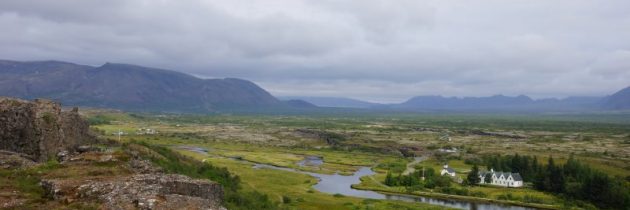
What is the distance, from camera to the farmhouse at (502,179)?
107 meters

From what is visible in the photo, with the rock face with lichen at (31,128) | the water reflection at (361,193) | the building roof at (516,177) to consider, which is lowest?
the water reflection at (361,193)

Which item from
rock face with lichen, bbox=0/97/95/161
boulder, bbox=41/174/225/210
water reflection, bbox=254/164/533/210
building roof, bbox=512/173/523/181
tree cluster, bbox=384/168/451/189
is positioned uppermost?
rock face with lichen, bbox=0/97/95/161

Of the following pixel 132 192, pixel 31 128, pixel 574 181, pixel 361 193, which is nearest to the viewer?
pixel 132 192

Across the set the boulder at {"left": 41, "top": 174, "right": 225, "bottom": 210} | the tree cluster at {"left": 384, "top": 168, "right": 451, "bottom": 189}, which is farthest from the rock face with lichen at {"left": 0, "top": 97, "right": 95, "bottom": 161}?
the tree cluster at {"left": 384, "top": 168, "right": 451, "bottom": 189}

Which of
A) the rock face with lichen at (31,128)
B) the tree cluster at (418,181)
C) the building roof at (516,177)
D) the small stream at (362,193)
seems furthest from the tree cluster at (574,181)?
the rock face with lichen at (31,128)

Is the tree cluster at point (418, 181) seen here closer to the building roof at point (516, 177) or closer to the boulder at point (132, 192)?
the building roof at point (516, 177)

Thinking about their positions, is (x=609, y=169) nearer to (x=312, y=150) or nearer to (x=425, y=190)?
(x=425, y=190)

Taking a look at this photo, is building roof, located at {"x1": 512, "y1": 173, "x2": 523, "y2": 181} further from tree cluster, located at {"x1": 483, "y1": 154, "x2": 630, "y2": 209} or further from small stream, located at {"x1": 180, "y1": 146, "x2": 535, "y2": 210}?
small stream, located at {"x1": 180, "y1": 146, "x2": 535, "y2": 210}

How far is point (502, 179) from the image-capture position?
108 meters

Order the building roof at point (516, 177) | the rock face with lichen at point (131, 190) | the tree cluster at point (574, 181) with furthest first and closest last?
the building roof at point (516, 177) → the tree cluster at point (574, 181) → the rock face with lichen at point (131, 190)

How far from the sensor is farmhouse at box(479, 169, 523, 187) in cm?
10725

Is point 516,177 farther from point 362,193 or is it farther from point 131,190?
point 131,190

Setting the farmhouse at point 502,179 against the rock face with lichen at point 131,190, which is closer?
the rock face with lichen at point 131,190

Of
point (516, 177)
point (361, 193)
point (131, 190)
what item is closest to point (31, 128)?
point (131, 190)
